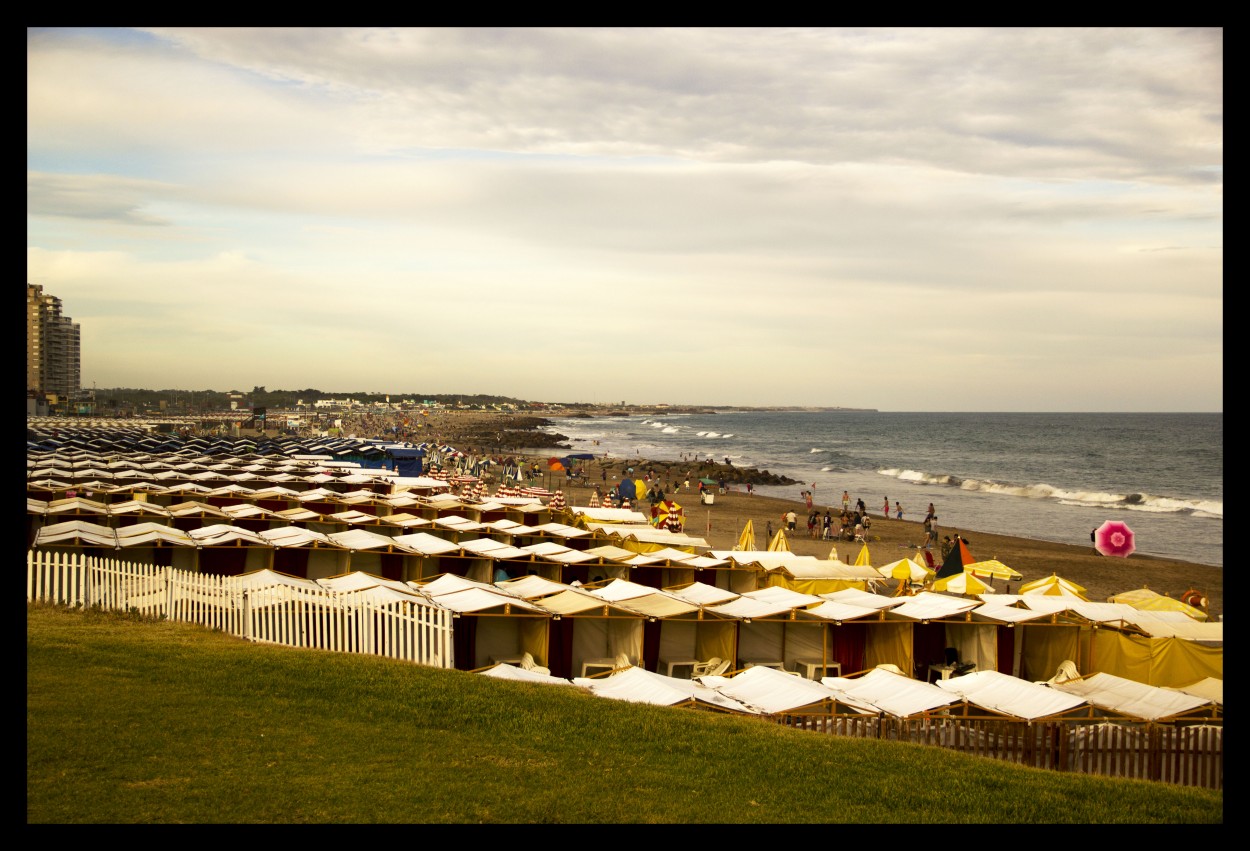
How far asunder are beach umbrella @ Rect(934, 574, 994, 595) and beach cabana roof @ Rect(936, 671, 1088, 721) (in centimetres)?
827

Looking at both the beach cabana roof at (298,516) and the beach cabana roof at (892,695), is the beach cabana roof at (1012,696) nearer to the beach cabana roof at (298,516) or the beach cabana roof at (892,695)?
the beach cabana roof at (892,695)

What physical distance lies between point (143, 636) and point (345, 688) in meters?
3.43

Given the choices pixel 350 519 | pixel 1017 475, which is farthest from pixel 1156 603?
pixel 1017 475

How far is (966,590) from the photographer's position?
1947 centimetres

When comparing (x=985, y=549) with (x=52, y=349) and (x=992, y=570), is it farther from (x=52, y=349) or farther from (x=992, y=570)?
(x=52, y=349)

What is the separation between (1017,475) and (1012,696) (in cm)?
7829

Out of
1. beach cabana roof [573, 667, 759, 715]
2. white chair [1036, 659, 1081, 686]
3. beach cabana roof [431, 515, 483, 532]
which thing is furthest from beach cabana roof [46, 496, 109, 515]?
white chair [1036, 659, 1081, 686]

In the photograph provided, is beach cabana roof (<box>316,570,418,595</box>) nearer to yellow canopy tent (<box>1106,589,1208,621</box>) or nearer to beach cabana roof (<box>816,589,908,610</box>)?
beach cabana roof (<box>816,589,908,610</box>)

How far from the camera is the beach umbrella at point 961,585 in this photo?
1950cm

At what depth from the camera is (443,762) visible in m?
7.10

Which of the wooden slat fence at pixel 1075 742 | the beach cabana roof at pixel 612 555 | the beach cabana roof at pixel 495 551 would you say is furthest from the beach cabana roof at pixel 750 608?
the beach cabana roof at pixel 495 551

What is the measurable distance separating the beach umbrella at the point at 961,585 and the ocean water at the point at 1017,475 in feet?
32.5
